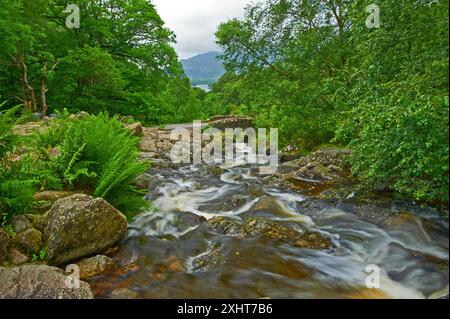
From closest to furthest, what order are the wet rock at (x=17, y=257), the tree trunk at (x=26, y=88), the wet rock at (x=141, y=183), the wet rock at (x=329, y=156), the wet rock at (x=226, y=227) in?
the wet rock at (x=17, y=257) < the wet rock at (x=226, y=227) < the wet rock at (x=141, y=183) < the wet rock at (x=329, y=156) < the tree trunk at (x=26, y=88)

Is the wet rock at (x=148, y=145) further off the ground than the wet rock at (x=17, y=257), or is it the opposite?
the wet rock at (x=148, y=145)

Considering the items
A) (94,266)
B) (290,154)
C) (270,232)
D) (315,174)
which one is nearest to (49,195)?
(94,266)

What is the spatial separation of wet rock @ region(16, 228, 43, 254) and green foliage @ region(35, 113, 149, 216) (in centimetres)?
128

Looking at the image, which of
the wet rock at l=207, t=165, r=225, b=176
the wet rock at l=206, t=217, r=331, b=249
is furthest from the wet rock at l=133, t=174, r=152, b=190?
the wet rock at l=207, t=165, r=225, b=176

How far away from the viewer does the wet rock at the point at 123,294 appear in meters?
4.47

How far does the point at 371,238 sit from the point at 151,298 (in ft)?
14.0

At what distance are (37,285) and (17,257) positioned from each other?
1110 mm

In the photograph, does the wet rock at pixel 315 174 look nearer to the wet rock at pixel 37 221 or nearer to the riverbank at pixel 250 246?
the riverbank at pixel 250 246

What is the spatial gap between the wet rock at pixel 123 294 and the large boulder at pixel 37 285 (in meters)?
0.31

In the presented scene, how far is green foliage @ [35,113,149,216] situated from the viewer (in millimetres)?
6661

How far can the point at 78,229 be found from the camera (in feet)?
17.1

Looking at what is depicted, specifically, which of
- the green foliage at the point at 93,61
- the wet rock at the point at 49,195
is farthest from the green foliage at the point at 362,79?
the green foliage at the point at 93,61

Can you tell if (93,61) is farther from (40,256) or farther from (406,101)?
(406,101)
